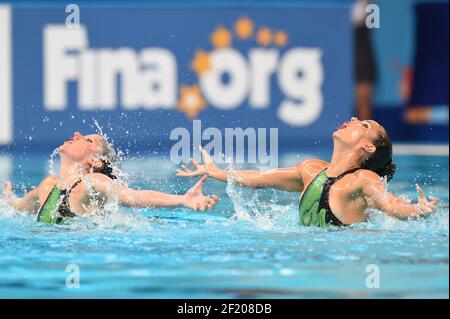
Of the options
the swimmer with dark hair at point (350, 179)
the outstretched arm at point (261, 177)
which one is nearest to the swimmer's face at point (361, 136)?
the swimmer with dark hair at point (350, 179)

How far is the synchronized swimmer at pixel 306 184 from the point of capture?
205 inches

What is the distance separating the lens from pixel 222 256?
5.06 metres

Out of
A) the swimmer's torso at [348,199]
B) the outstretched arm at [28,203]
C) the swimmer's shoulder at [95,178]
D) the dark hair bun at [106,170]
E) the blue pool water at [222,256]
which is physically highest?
the dark hair bun at [106,170]

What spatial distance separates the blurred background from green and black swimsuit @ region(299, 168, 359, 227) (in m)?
4.23

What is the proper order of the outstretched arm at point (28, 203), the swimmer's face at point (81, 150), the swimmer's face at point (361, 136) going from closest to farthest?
the swimmer's face at point (361, 136)
the swimmer's face at point (81, 150)
the outstretched arm at point (28, 203)

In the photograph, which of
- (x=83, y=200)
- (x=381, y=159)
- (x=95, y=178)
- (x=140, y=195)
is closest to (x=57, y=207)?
(x=83, y=200)

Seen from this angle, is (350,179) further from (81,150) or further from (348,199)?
(81,150)

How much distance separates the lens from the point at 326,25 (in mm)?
10047

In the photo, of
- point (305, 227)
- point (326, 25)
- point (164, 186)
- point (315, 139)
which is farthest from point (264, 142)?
point (305, 227)

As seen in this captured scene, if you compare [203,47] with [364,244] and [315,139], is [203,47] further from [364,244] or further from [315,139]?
[364,244]

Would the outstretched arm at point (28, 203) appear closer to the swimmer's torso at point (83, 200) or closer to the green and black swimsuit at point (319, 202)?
the swimmer's torso at point (83, 200)

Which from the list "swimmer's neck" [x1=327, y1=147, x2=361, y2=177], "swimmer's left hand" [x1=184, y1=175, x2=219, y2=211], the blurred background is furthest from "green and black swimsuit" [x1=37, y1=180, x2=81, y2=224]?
the blurred background

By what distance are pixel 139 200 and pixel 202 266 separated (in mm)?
684

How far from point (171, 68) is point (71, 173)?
4.30 m
